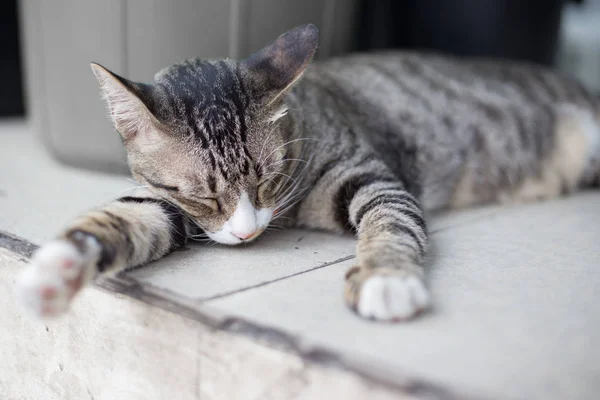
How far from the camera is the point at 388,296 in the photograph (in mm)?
1044

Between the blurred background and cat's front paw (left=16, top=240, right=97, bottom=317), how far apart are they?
1.06 m

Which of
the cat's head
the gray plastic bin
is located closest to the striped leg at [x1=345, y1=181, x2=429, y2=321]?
the cat's head

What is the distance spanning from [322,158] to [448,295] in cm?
64

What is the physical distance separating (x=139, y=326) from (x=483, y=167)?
4.66ft

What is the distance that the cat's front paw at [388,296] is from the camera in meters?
1.04

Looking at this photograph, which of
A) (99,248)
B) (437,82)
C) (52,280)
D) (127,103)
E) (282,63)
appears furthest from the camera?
(437,82)

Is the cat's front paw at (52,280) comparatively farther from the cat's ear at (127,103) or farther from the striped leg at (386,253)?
the striped leg at (386,253)

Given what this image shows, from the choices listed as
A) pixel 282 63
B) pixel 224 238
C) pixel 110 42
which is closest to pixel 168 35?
pixel 110 42

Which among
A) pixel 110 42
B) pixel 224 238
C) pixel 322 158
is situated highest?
pixel 110 42

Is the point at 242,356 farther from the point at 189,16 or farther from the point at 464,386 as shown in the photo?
the point at 189,16

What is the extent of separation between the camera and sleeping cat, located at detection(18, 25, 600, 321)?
3.77ft

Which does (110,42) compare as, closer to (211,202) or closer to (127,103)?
(127,103)

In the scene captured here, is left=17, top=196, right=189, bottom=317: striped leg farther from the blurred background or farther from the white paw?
the blurred background

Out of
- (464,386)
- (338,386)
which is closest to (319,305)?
(338,386)
